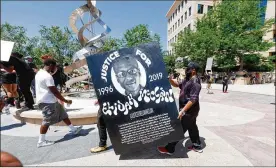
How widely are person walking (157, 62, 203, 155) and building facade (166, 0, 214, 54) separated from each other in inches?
1319

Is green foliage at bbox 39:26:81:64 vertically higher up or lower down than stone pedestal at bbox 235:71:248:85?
higher up

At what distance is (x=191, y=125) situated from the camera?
11.5 ft

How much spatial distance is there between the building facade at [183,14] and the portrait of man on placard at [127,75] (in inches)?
1340

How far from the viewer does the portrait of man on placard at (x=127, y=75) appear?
3094 mm

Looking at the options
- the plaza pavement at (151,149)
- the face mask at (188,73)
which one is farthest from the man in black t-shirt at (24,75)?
the face mask at (188,73)

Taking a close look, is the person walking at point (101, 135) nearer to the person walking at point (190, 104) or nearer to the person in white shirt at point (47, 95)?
the person in white shirt at point (47, 95)

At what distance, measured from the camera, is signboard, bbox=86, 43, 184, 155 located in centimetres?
308

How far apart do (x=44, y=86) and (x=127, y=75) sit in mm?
1725

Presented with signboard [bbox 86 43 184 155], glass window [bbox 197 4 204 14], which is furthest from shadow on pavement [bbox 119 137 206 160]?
glass window [bbox 197 4 204 14]

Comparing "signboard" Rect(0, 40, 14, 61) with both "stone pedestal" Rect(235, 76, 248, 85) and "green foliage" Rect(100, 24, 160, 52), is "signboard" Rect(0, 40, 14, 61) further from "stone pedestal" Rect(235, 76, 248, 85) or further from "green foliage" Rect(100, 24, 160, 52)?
"green foliage" Rect(100, 24, 160, 52)

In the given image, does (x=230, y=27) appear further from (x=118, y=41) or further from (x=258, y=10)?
(x=118, y=41)

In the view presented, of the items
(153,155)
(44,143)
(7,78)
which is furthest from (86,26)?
(153,155)

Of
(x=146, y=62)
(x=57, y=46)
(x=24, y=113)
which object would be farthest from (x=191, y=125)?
(x=57, y=46)

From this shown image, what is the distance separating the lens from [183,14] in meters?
50.3
